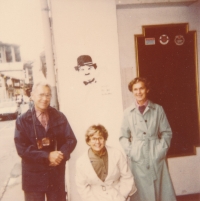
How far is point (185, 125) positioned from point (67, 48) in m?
1.29

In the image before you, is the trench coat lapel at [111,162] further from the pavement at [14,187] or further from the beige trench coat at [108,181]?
the pavement at [14,187]

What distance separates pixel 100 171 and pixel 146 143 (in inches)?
17.5

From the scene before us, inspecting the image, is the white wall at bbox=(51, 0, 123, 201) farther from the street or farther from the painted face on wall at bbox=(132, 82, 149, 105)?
the street

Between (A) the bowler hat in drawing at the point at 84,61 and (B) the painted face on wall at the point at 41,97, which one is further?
(A) the bowler hat in drawing at the point at 84,61

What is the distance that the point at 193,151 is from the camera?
2.58 m

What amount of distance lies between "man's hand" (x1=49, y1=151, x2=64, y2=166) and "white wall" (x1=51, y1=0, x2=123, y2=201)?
0.18 m

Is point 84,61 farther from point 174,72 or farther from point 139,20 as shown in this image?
point 174,72

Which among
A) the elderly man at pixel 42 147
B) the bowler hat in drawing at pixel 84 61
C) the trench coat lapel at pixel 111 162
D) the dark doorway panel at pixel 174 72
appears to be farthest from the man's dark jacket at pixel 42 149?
the dark doorway panel at pixel 174 72

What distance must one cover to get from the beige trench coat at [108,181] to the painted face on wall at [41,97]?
1.65ft

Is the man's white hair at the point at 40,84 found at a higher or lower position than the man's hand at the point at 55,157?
higher

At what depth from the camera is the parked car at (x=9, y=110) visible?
212 cm

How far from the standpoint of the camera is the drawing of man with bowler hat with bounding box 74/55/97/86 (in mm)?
2195

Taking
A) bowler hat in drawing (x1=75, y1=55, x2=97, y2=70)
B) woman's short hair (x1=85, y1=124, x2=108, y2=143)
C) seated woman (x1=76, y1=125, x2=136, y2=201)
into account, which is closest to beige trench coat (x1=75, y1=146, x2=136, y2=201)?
seated woman (x1=76, y1=125, x2=136, y2=201)

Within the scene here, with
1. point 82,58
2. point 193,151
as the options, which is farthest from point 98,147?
point 193,151
